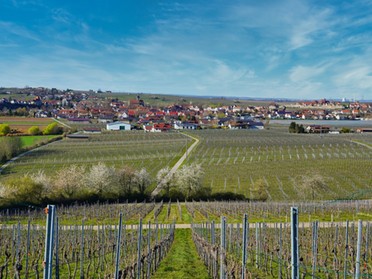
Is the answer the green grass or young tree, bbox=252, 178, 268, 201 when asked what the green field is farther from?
the green grass

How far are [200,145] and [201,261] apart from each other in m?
63.1

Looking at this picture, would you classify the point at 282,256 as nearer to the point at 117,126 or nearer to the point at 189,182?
the point at 189,182

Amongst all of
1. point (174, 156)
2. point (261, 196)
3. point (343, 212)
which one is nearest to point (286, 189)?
point (261, 196)

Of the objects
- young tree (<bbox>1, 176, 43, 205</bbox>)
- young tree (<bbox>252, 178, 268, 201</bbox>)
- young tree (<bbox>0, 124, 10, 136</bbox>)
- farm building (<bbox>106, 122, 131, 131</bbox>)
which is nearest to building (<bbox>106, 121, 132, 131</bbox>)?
farm building (<bbox>106, 122, 131, 131</bbox>)

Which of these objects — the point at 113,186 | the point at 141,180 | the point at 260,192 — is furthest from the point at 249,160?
the point at 113,186

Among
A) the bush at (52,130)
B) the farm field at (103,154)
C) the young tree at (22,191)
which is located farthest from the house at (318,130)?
the young tree at (22,191)

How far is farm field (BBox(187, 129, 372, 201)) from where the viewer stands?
41975 millimetres

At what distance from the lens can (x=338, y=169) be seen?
52031mm

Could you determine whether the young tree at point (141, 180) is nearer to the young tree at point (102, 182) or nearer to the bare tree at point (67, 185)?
the young tree at point (102, 182)

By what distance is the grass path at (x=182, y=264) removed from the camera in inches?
506

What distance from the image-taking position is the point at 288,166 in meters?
55.2

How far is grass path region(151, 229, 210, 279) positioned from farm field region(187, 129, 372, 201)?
1551 centimetres

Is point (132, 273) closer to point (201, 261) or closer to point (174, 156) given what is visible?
point (201, 261)

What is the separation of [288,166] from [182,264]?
43443mm
